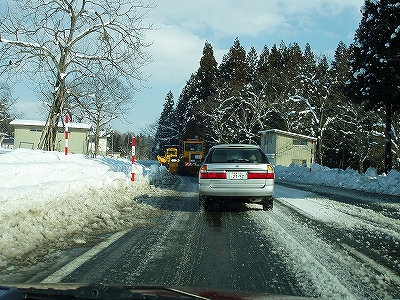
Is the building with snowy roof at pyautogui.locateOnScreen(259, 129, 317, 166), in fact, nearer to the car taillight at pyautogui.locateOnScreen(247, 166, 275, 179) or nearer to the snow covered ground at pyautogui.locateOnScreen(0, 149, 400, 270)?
the snow covered ground at pyautogui.locateOnScreen(0, 149, 400, 270)

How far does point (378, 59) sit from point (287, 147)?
908 inches

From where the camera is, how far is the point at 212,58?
67.1 meters

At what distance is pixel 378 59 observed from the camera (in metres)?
20.2

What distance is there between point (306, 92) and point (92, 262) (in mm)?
42463

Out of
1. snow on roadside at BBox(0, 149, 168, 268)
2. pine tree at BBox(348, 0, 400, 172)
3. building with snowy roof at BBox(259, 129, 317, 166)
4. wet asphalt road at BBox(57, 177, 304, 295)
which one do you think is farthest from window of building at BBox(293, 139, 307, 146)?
wet asphalt road at BBox(57, 177, 304, 295)

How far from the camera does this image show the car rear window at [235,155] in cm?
939

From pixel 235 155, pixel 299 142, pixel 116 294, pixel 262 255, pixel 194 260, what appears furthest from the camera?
pixel 299 142

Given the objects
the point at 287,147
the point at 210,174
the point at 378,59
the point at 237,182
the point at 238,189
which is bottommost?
the point at 238,189

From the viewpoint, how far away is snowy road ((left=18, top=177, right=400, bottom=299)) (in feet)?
13.4

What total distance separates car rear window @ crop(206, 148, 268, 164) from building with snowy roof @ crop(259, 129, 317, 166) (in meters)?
32.7

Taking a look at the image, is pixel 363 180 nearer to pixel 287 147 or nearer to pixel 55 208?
pixel 55 208

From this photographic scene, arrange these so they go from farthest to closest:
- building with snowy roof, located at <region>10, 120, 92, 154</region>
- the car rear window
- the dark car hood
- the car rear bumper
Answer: building with snowy roof, located at <region>10, 120, 92, 154</region> < the car rear window < the car rear bumper < the dark car hood

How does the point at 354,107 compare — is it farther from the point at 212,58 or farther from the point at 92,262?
the point at 92,262

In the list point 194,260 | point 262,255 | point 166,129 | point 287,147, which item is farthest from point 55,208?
point 166,129
